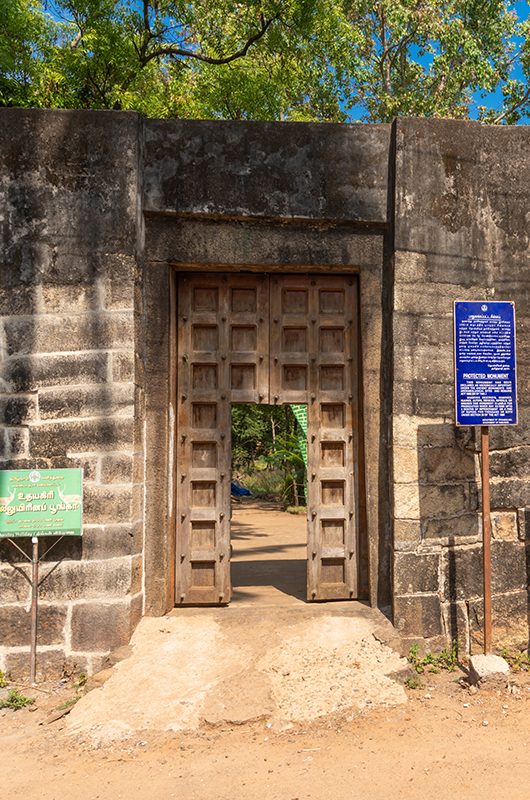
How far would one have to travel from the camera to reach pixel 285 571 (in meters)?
6.51

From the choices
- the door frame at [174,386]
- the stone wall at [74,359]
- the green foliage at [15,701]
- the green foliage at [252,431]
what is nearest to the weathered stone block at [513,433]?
the door frame at [174,386]

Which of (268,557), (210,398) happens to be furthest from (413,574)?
(268,557)

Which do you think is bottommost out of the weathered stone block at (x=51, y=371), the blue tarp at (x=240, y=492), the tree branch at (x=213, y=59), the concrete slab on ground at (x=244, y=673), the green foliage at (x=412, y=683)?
the blue tarp at (x=240, y=492)

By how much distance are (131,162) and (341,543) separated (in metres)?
3.08

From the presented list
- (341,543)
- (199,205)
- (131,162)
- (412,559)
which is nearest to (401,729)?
(412,559)

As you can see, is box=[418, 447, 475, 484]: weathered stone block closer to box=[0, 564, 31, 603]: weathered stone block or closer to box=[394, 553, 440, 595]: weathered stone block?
box=[394, 553, 440, 595]: weathered stone block

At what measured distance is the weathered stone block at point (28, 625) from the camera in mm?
4258

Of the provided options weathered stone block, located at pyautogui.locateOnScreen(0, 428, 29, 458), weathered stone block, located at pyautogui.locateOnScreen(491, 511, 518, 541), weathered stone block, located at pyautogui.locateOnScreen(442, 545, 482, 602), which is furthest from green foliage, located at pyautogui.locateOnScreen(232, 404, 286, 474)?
weathered stone block, located at pyautogui.locateOnScreen(0, 428, 29, 458)

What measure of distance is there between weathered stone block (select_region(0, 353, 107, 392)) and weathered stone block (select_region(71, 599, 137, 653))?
147cm

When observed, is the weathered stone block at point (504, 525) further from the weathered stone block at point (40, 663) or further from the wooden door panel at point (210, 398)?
the weathered stone block at point (40, 663)

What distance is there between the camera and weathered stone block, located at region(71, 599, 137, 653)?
425 centimetres

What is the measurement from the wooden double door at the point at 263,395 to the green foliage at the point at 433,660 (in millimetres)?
633

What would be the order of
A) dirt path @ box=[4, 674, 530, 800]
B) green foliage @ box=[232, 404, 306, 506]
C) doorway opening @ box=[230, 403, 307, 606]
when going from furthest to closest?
green foliage @ box=[232, 404, 306, 506], doorway opening @ box=[230, 403, 307, 606], dirt path @ box=[4, 674, 530, 800]

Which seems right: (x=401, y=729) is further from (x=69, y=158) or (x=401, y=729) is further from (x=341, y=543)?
(x=69, y=158)
